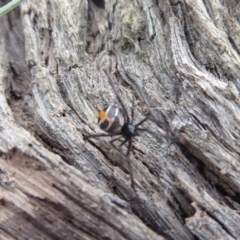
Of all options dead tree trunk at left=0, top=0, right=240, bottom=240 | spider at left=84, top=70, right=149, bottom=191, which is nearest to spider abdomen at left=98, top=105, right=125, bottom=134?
spider at left=84, top=70, right=149, bottom=191

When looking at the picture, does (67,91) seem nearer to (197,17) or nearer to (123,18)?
(123,18)

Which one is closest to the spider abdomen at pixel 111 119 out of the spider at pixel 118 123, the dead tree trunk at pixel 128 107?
the spider at pixel 118 123

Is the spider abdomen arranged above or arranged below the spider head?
above

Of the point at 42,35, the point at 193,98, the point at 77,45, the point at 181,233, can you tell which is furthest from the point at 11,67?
the point at 181,233

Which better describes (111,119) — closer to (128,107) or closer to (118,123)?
(118,123)

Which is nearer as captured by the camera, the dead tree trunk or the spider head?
the dead tree trunk

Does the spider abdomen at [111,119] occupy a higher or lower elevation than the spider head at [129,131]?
higher

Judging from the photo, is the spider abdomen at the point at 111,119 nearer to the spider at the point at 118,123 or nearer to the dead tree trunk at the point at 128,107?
the spider at the point at 118,123

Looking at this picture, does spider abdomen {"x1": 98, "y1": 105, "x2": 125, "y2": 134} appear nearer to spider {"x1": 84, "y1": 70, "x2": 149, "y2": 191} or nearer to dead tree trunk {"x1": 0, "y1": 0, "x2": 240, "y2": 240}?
spider {"x1": 84, "y1": 70, "x2": 149, "y2": 191}
